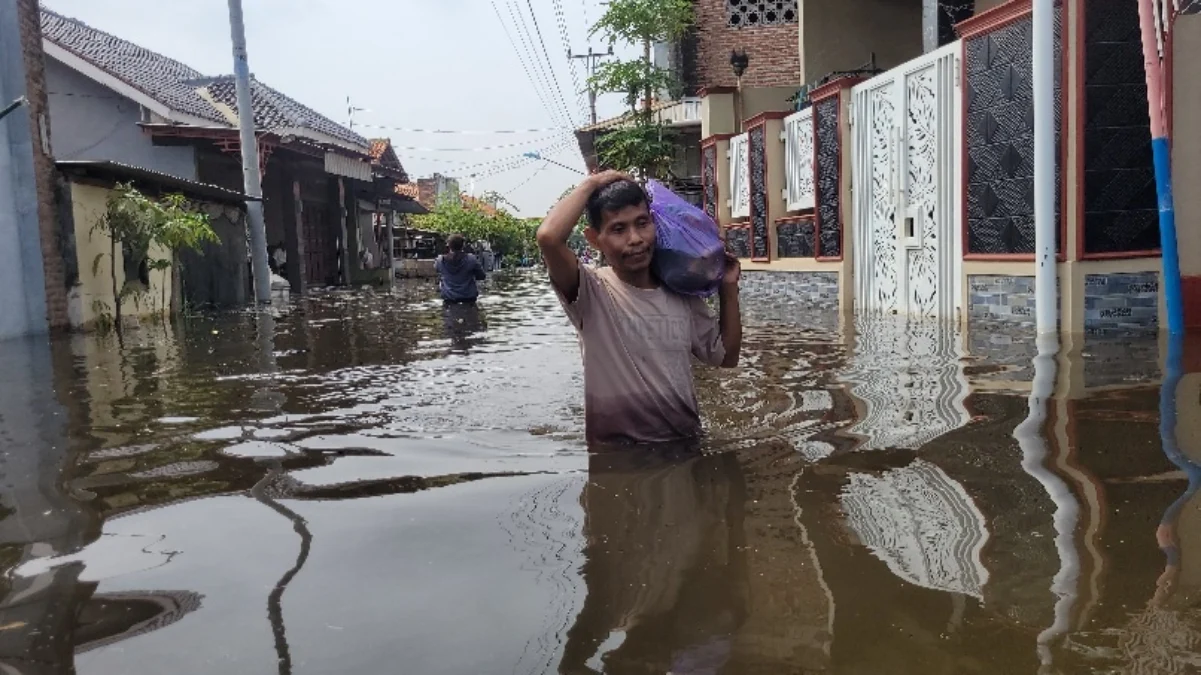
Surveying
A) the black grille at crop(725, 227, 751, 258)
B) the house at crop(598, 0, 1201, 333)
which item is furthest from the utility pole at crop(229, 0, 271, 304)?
the house at crop(598, 0, 1201, 333)

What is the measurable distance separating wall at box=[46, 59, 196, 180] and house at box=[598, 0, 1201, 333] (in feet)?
41.8

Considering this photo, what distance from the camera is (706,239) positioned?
3.29 m

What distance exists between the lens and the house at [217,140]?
20.1 m

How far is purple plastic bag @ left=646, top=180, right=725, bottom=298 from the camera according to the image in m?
3.28

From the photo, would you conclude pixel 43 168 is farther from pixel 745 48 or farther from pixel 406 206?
pixel 406 206

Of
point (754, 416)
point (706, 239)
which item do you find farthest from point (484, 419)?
point (706, 239)

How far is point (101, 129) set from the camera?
20547 mm

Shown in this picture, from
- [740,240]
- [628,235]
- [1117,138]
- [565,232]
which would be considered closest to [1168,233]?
[1117,138]

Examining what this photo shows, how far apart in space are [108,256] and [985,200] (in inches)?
436

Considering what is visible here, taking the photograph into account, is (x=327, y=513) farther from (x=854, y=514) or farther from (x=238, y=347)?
(x=238, y=347)

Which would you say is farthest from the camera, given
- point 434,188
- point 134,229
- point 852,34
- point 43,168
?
point 434,188

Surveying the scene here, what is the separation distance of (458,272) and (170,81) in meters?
14.9

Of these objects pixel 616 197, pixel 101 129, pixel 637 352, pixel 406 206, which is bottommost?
pixel 637 352

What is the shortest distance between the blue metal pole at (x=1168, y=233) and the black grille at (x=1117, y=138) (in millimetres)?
714
